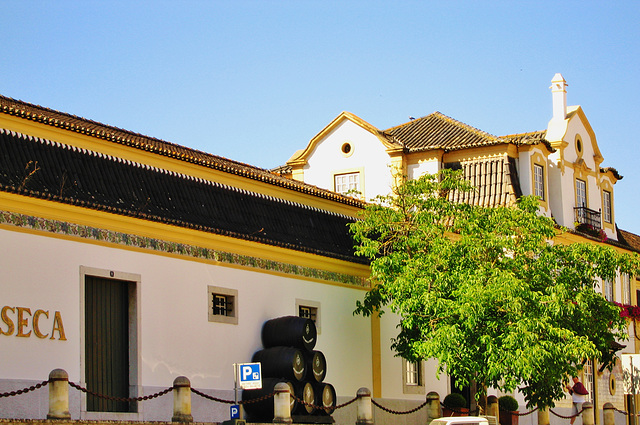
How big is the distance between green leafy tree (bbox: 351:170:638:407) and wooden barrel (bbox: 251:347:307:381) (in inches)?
124

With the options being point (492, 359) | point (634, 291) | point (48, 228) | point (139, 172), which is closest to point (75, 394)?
point (48, 228)

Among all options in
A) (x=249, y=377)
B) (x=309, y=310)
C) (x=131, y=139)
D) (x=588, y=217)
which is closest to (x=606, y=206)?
(x=588, y=217)

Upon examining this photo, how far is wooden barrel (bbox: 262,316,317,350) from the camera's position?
2380cm

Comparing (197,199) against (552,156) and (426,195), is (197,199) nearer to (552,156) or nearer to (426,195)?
(426,195)

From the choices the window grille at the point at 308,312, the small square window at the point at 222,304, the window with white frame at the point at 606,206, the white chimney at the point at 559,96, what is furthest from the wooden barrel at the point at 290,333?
the window with white frame at the point at 606,206

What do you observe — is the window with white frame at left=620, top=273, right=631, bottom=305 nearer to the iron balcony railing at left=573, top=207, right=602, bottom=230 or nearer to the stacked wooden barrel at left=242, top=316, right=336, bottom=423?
the iron balcony railing at left=573, top=207, right=602, bottom=230

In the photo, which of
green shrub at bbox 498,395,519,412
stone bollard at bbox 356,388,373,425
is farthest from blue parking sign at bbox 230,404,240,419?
green shrub at bbox 498,395,519,412

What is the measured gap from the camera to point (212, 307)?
2330cm

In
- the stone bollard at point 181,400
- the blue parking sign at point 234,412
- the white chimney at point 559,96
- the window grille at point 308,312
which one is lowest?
the blue parking sign at point 234,412

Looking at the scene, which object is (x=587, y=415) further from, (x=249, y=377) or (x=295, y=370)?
(x=249, y=377)

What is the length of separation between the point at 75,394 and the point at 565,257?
13.3m

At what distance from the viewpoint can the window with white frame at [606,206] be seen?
42906 millimetres

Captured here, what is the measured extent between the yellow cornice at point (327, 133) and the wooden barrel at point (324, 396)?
1472cm

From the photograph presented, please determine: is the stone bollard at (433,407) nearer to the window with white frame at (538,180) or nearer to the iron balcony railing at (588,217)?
the window with white frame at (538,180)
